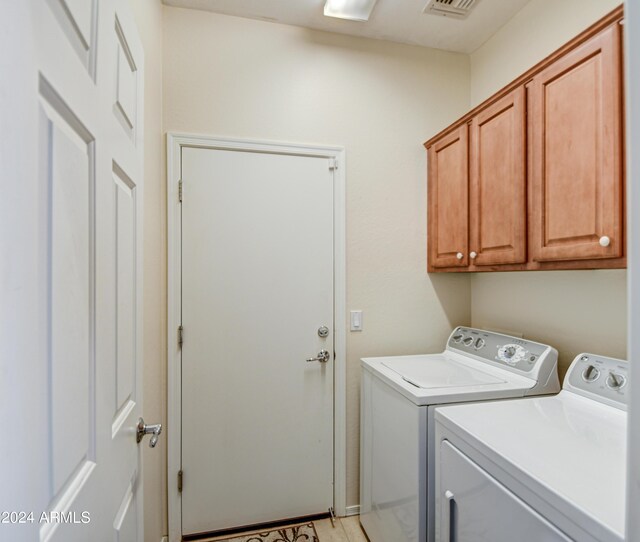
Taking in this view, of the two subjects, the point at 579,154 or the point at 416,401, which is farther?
the point at 416,401

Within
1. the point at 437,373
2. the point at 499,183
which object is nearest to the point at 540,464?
the point at 437,373

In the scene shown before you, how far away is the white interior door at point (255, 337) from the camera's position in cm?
181

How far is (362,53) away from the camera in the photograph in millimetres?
2068

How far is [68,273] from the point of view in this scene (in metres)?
0.56

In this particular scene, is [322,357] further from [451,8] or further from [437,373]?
[451,8]

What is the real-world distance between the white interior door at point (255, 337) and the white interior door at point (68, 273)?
33.6 inches

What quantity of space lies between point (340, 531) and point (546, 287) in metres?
1.69

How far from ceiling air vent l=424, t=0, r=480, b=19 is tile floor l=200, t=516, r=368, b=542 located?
285 centimetres

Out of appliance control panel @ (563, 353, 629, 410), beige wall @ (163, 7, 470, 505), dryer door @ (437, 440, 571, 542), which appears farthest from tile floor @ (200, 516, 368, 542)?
appliance control panel @ (563, 353, 629, 410)

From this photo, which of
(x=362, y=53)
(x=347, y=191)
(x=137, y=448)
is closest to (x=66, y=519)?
(x=137, y=448)

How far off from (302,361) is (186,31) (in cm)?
190

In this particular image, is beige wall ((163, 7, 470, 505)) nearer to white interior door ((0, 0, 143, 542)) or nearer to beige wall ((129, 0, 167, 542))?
beige wall ((129, 0, 167, 542))

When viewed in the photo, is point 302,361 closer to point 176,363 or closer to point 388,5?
point 176,363

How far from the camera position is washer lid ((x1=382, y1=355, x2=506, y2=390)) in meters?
A: 1.47
